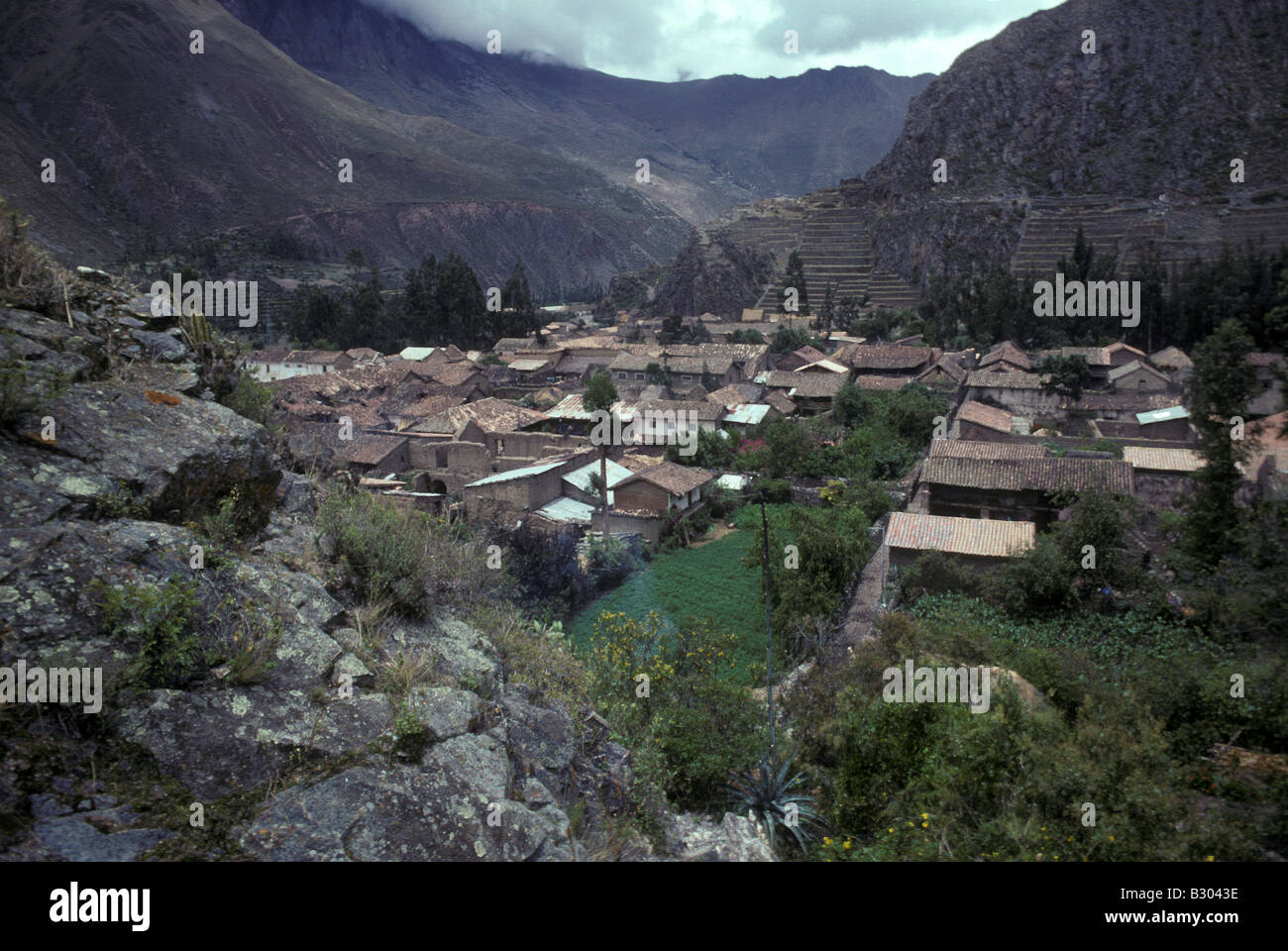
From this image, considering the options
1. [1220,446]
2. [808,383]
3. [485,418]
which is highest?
[808,383]

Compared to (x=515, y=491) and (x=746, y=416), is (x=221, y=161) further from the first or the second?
(x=515, y=491)

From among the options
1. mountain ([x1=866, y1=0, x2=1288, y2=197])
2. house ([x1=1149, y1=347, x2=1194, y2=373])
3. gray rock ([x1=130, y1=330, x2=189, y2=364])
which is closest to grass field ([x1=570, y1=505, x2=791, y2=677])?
gray rock ([x1=130, y1=330, x2=189, y2=364])

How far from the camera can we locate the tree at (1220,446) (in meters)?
17.4

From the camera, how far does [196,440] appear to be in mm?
5270

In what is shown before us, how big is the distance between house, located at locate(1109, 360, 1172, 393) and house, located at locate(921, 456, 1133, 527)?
18649 millimetres

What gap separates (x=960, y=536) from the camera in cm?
1772

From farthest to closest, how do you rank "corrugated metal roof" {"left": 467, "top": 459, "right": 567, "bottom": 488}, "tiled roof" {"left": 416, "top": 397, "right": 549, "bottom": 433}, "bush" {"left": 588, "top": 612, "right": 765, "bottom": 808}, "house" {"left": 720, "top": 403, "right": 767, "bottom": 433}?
"house" {"left": 720, "top": 403, "right": 767, "bottom": 433}
"tiled roof" {"left": 416, "top": 397, "right": 549, "bottom": 433}
"corrugated metal roof" {"left": 467, "top": 459, "right": 567, "bottom": 488}
"bush" {"left": 588, "top": 612, "right": 765, "bottom": 808}

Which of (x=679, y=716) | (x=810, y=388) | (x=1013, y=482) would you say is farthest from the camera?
(x=810, y=388)

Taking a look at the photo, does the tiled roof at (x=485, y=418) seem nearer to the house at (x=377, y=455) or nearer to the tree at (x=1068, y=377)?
the house at (x=377, y=455)

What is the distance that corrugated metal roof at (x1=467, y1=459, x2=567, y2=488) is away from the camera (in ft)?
76.9

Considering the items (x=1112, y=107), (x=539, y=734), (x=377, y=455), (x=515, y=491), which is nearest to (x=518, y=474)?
(x=515, y=491)

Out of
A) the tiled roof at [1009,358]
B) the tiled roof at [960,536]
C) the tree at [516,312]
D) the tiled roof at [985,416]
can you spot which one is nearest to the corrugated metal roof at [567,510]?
the tiled roof at [960,536]

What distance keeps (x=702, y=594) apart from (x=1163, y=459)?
51.3 ft

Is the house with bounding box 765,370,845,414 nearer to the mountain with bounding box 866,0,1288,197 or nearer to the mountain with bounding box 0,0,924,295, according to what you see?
the mountain with bounding box 866,0,1288,197
